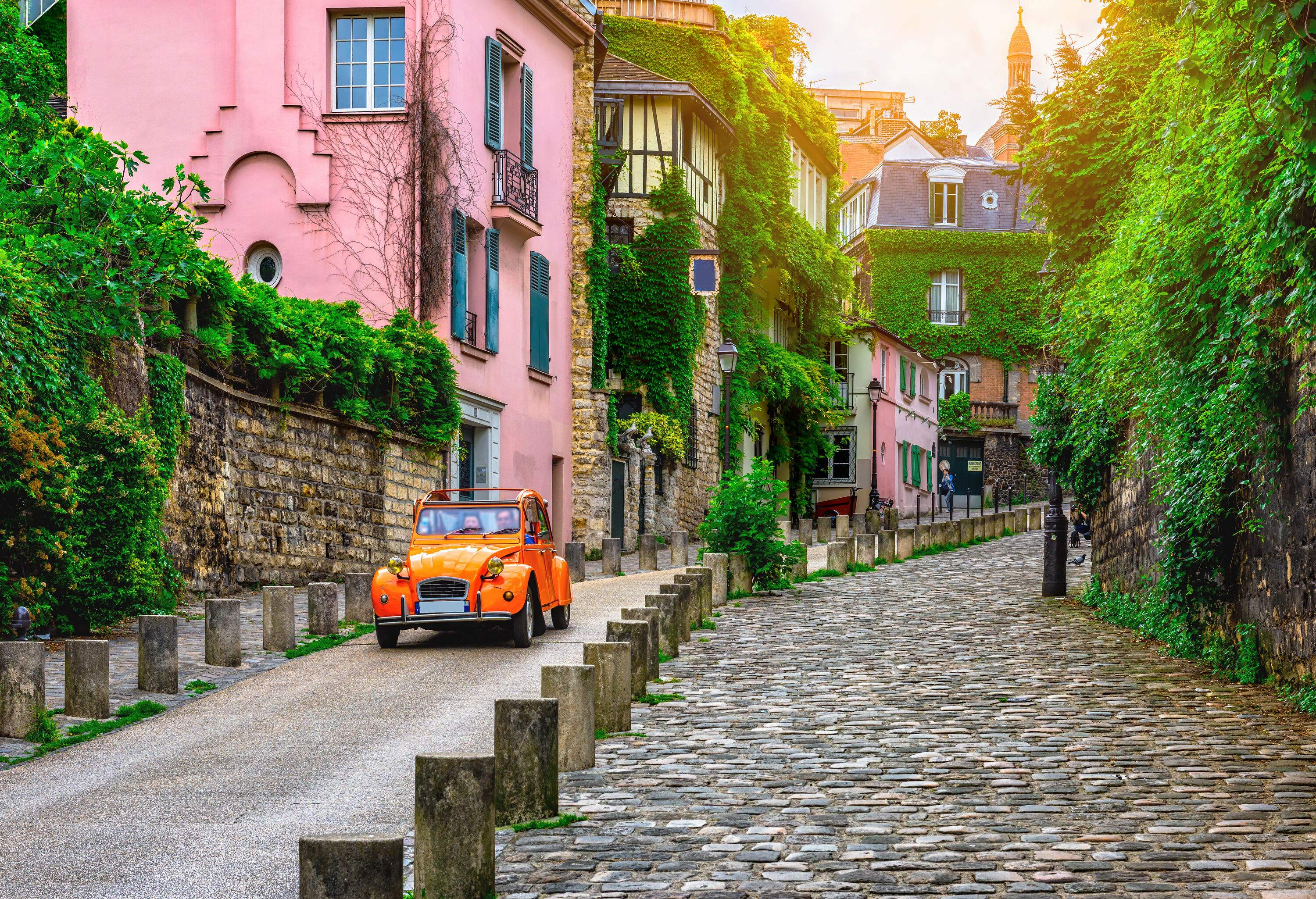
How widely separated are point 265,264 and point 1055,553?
1362 cm

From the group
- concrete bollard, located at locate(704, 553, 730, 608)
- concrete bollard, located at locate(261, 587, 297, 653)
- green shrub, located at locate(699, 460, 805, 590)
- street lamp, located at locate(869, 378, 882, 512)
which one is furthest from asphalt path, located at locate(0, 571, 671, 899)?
street lamp, located at locate(869, 378, 882, 512)

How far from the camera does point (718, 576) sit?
63.2ft

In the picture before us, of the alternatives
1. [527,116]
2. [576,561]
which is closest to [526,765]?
[576,561]

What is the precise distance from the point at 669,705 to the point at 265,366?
9.80 m

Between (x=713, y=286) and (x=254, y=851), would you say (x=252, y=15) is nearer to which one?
(x=713, y=286)

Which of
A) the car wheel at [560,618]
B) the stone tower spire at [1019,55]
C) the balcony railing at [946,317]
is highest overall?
the stone tower spire at [1019,55]

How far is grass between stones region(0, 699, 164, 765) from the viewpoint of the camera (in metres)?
9.06

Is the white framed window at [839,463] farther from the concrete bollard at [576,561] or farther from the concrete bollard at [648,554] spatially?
the concrete bollard at [576,561]

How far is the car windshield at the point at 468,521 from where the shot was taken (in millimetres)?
15359

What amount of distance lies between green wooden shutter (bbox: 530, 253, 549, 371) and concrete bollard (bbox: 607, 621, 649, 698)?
17549 mm

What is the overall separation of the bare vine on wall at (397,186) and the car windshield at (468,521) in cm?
866

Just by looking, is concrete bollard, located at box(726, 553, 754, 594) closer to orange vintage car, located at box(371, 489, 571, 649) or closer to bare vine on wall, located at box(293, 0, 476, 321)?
orange vintage car, located at box(371, 489, 571, 649)

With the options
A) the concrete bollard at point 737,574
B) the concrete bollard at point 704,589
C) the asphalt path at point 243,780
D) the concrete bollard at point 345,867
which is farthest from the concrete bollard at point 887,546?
the concrete bollard at point 345,867

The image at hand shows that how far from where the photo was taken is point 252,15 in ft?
78.2
